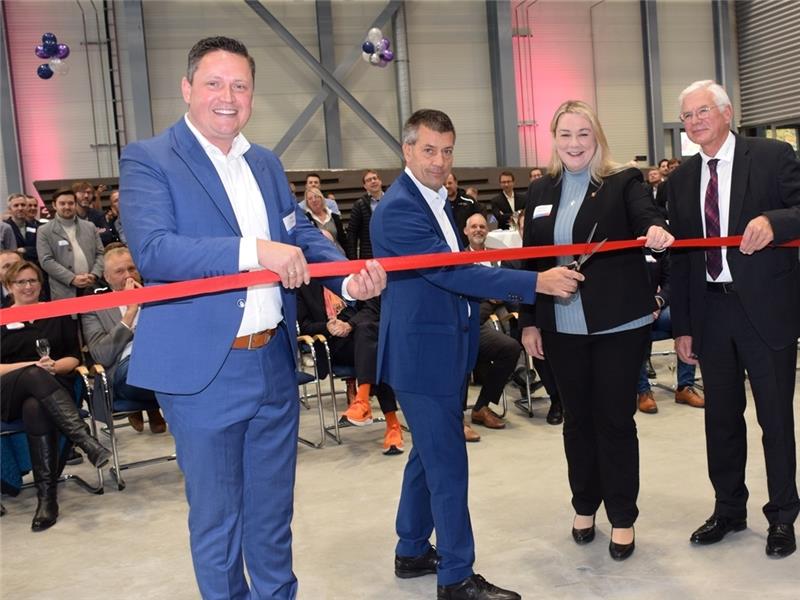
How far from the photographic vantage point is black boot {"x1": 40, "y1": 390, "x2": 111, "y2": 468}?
4398mm

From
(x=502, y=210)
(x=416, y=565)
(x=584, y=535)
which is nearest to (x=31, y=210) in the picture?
(x=502, y=210)

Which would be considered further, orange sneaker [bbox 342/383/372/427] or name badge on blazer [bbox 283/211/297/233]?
orange sneaker [bbox 342/383/372/427]

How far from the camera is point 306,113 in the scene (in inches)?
552

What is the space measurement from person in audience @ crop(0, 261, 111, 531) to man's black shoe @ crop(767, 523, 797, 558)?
3.29 m

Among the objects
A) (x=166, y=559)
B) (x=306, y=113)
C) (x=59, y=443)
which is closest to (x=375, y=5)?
(x=306, y=113)

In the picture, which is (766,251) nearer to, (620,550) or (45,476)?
(620,550)

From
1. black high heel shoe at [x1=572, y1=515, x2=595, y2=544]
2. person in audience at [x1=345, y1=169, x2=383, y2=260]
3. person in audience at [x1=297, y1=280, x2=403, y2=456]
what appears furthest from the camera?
person in audience at [x1=345, y1=169, x2=383, y2=260]

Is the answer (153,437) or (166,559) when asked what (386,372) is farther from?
(153,437)

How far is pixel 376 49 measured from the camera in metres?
13.1

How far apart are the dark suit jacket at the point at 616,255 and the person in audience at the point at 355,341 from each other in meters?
2.30

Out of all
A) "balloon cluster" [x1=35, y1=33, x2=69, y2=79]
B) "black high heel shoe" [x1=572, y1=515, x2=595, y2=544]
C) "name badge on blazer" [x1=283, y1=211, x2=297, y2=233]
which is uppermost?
"balloon cluster" [x1=35, y1=33, x2=69, y2=79]

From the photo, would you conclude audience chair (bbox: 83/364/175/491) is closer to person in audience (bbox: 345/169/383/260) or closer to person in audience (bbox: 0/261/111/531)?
person in audience (bbox: 0/261/111/531)

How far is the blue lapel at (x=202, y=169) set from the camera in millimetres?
2096

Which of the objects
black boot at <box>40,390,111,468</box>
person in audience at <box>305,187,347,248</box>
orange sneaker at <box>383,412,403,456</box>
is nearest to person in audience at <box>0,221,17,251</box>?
person in audience at <box>305,187,347,248</box>
